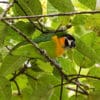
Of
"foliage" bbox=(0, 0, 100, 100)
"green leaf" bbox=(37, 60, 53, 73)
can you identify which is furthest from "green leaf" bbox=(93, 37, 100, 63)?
"green leaf" bbox=(37, 60, 53, 73)

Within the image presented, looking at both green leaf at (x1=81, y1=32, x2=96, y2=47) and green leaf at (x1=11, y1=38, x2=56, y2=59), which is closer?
green leaf at (x1=11, y1=38, x2=56, y2=59)

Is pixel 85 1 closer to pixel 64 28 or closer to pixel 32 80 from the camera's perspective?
pixel 64 28

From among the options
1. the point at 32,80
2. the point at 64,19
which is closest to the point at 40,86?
the point at 32,80

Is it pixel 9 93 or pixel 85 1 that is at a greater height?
pixel 85 1

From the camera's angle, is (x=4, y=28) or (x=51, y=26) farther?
(x=51, y=26)

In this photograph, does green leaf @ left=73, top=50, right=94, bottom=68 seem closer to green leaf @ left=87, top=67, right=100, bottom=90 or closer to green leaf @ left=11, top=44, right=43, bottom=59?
green leaf @ left=87, top=67, right=100, bottom=90

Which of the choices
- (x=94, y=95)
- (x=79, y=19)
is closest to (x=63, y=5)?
(x=79, y=19)

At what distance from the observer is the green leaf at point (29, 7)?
563 mm

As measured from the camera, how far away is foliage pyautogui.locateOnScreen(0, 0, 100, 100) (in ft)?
1.74

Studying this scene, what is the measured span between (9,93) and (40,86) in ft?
0.19

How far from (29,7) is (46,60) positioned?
0.33 ft

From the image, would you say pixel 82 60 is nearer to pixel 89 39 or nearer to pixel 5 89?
pixel 89 39

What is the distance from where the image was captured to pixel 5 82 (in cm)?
55

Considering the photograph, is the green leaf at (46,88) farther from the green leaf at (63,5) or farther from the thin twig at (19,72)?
the green leaf at (63,5)
